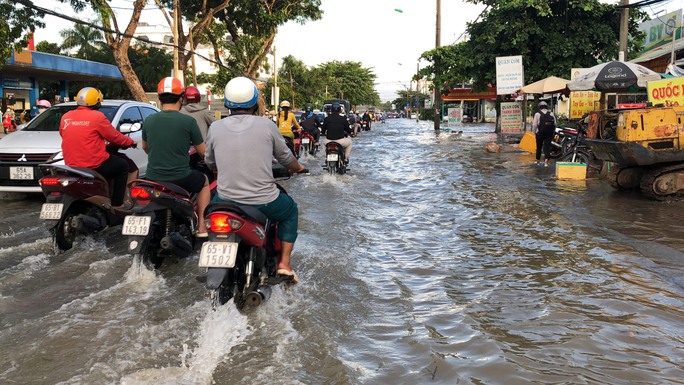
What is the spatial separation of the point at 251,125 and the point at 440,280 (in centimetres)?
246

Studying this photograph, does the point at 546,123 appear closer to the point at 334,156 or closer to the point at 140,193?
the point at 334,156

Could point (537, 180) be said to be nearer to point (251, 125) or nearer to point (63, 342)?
point (251, 125)

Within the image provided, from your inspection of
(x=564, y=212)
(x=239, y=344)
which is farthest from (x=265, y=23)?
(x=239, y=344)

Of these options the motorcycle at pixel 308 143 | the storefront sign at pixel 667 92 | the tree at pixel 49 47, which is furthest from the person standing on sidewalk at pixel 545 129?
the tree at pixel 49 47

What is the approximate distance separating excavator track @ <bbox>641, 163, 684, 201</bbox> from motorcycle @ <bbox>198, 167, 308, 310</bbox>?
25.0ft

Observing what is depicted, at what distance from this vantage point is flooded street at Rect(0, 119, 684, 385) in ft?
11.5

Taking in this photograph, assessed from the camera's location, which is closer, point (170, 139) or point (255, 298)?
point (255, 298)

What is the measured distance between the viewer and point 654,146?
9.41m

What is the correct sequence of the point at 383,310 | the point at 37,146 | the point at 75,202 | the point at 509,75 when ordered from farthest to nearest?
1. the point at 509,75
2. the point at 37,146
3. the point at 75,202
4. the point at 383,310

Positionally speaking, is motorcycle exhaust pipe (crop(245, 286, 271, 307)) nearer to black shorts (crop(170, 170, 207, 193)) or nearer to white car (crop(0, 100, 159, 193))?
black shorts (crop(170, 170, 207, 193))

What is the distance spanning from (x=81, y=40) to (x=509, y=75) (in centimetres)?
3941

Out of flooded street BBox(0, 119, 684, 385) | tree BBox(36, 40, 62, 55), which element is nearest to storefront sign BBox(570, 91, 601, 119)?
flooded street BBox(0, 119, 684, 385)

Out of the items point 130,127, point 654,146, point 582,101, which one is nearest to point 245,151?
point 130,127

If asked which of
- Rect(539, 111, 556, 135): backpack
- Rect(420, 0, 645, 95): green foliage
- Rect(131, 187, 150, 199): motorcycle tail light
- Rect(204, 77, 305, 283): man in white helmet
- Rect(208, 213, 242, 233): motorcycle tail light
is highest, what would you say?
Rect(420, 0, 645, 95): green foliage
